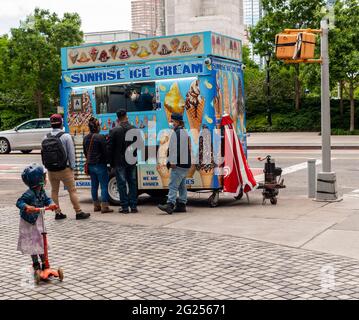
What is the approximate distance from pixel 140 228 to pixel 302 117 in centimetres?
3329

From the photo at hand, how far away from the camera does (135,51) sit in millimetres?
12555

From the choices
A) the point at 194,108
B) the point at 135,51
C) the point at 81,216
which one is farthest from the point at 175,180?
the point at 135,51

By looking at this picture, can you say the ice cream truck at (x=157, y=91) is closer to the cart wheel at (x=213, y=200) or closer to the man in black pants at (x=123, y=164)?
the cart wheel at (x=213, y=200)

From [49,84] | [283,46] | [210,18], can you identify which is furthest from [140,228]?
[210,18]

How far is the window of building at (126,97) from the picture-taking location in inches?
488

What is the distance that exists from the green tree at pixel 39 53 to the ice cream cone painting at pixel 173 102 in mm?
34391

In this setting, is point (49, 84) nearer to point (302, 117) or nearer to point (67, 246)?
point (302, 117)

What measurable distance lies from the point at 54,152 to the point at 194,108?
287cm

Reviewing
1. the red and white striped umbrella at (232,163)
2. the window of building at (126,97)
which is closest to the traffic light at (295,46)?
the red and white striped umbrella at (232,163)

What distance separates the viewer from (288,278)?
6715 millimetres

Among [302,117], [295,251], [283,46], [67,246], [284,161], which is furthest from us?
[302,117]

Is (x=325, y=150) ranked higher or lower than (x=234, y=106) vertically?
lower

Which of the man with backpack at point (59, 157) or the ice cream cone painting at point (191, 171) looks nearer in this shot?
the man with backpack at point (59, 157)

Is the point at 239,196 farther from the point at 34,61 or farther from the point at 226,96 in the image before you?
the point at 34,61
